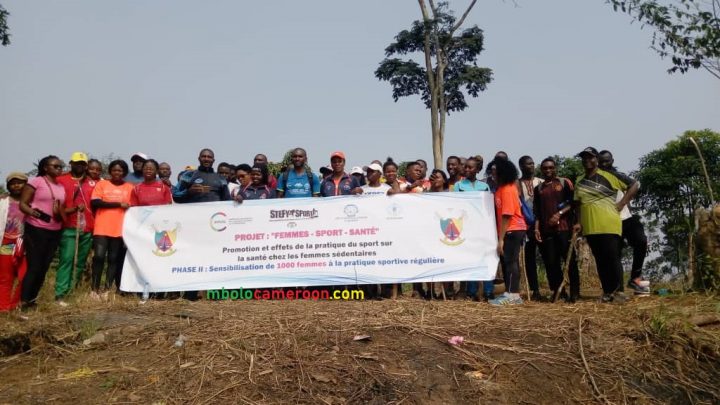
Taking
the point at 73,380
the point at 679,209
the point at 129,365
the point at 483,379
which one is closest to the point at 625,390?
the point at 483,379

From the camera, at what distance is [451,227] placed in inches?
253

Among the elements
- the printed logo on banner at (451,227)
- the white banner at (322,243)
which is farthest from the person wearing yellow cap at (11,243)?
the printed logo on banner at (451,227)

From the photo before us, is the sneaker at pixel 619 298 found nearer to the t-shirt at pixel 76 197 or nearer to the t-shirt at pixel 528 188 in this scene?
the t-shirt at pixel 528 188

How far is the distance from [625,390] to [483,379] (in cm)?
102

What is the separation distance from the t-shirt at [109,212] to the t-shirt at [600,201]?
5434 mm

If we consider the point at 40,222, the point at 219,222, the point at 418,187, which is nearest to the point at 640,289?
the point at 418,187

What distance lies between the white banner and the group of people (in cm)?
29

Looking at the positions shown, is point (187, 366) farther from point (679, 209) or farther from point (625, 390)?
point (679, 209)

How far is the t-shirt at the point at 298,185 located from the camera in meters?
7.01

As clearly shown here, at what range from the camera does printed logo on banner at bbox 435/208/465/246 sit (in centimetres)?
639

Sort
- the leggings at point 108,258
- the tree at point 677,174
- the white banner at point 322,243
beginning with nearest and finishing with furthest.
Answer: the white banner at point 322,243 → the leggings at point 108,258 → the tree at point 677,174

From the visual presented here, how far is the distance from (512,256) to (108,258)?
190 inches

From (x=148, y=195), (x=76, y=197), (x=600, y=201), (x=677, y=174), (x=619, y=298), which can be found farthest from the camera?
(x=677, y=174)

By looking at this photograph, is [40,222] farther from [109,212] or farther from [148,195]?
[148,195]
